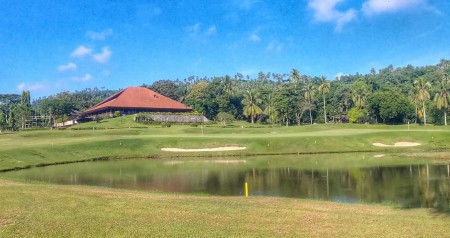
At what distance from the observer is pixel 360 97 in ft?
442

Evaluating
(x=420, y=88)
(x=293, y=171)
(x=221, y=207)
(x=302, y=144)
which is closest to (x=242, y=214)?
(x=221, y=207)

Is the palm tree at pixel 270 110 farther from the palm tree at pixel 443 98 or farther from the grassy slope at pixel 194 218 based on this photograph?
the grassy slope at pixel 194 218

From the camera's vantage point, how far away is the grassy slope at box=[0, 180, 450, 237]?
1350 centimetres

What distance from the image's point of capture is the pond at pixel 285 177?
25.2m

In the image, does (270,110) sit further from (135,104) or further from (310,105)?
(135,104)

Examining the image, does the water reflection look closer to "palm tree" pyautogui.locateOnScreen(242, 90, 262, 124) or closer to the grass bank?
the grass bank

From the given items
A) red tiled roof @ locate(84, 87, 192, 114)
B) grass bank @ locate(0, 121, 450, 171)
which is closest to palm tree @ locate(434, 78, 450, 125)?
grass bank @ locate(0, 121, 450, 171)

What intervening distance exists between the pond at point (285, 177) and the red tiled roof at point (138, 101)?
3072 inches

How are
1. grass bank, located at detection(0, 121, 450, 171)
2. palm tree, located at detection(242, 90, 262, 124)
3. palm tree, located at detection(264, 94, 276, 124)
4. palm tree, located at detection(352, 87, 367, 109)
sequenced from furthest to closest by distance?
palm tree, located at detection(242, 90, 262, 124), palm tree, located at detection(352, 87, 367, 109), palm tree, located at detection(264, 94, 276, 124), grass bank, located at detection(0, 121, 450, 171)

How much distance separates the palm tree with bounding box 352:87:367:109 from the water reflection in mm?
99372

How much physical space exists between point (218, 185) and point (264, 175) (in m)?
5.86

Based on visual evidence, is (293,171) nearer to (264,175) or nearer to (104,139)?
(264,175)

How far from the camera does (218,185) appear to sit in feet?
97.8

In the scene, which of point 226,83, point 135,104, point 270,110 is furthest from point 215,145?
point 226,83
